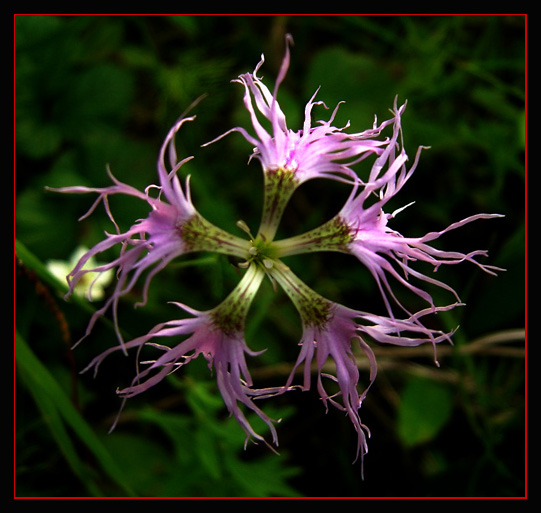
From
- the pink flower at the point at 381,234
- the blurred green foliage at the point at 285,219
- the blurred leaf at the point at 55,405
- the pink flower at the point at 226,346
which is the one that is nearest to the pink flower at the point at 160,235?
the pink flower at the point at 226,346

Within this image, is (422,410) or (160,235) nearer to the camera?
(160,235)

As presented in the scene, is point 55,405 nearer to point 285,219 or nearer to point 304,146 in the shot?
point 304,146

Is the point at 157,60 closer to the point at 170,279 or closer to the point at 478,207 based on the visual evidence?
the point at 170,279

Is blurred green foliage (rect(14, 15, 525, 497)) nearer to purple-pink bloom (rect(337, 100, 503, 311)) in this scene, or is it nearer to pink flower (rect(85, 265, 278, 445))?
pink flower (rect(85, 265, 278, 445))

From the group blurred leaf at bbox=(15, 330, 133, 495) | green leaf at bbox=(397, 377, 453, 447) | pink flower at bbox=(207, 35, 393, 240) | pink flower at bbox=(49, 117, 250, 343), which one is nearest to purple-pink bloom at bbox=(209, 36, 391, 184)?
pink flower at bbox=(207, 35, 393, 240)

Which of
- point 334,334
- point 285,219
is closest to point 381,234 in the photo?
point 334,334

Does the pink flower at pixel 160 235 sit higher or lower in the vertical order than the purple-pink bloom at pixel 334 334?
higher

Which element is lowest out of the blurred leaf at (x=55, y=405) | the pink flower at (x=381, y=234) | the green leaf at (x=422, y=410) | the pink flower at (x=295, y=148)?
the green leaf at (x=422, y=410)

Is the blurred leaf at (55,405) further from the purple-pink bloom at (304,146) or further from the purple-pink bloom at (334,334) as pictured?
the purple-pink bloom at (304,146)
